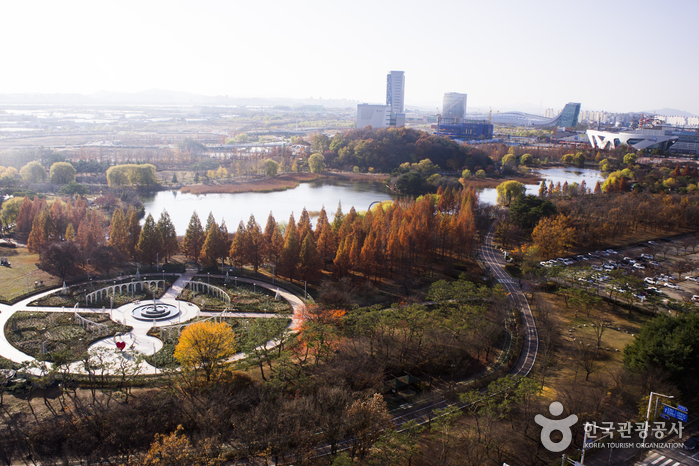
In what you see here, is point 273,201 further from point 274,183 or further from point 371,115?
point 371,115

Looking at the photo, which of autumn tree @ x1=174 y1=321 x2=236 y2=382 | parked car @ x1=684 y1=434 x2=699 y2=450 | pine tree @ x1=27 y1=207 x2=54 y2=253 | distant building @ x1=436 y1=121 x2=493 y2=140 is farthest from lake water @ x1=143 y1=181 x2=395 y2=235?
distant building @ x1=436 y1=121 x2=493 y2=140

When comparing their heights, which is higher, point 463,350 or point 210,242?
point 210,242

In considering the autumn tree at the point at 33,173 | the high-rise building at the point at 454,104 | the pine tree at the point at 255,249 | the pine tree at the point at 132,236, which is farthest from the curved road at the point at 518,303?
the high-rise building at the point at 454,104

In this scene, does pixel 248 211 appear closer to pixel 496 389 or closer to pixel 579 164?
pixel 496 389

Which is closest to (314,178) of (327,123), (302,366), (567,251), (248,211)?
(248,211)

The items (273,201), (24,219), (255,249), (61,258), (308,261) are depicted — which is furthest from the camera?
(273,201)

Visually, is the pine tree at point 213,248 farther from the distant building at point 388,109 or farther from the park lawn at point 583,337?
the distant building at point 388,109

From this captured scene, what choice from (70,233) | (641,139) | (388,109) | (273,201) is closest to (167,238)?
(70,233)
